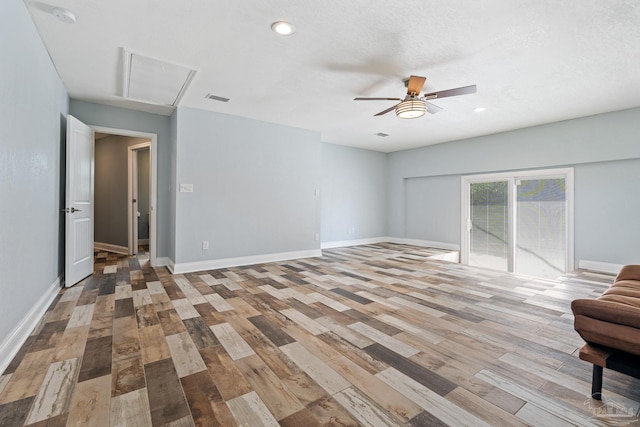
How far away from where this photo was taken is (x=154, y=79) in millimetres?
3439

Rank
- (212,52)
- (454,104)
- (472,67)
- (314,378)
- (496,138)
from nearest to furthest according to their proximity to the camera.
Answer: (314,378) < (212,52) < (472,67) < (454,104) < (496,138)

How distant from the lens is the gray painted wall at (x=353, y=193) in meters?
7.02

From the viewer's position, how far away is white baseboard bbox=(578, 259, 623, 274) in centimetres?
441

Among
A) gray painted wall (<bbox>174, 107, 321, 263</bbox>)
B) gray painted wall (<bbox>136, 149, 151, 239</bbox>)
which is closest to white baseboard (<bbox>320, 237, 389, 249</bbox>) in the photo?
gray painted wall (<bbox>174, 107, 321, 263</bbox>)

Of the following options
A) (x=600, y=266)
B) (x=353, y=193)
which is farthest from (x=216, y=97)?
(x=600, y=266)

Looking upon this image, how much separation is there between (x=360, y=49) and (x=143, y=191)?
6635mm

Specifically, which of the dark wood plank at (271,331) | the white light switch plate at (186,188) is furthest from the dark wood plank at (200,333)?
the white light switch plate at (186,188)

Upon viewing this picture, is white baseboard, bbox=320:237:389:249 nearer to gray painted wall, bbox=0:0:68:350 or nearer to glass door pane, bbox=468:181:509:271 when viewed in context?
glass door pane, bbox=468:181:509:271

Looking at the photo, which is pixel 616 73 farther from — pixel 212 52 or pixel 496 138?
pixel 212 52

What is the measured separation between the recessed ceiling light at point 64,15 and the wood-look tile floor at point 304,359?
2.58m

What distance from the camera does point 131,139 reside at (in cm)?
603

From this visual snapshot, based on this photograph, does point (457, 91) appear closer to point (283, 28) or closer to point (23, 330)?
point (283, 28)

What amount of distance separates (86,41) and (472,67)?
3918mm

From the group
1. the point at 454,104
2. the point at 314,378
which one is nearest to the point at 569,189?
the point at 454,104
